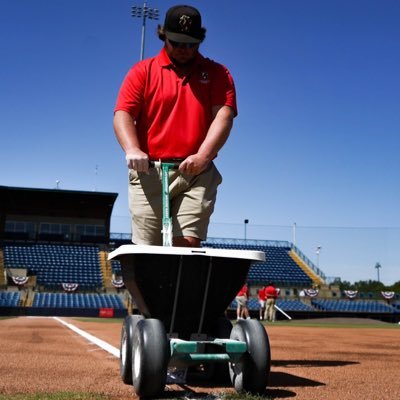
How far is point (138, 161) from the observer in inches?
145

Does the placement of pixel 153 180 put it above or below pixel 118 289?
above

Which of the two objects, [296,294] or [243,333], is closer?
[243,333]

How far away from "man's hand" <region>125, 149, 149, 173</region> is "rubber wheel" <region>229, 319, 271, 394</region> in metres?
1.16

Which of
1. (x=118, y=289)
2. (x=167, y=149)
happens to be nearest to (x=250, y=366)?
(x=167, y=149)

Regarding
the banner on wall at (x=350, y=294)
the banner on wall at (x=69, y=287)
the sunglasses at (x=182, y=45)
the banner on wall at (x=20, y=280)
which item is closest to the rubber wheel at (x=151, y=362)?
the sunglasses at (x=182, y=45)

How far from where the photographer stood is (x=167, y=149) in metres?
3.96

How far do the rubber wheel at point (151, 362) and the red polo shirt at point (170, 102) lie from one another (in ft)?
4.23

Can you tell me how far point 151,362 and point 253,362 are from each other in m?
0.59

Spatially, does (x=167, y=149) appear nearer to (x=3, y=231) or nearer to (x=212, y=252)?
(x=212, y=252)

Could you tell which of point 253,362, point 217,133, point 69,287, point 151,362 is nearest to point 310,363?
point 253,362

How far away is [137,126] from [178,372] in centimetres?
169

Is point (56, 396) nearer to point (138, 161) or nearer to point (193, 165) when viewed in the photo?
point (138, 161)

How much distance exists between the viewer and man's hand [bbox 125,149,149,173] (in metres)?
3.67

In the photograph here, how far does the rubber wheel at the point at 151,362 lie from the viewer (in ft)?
10.2
